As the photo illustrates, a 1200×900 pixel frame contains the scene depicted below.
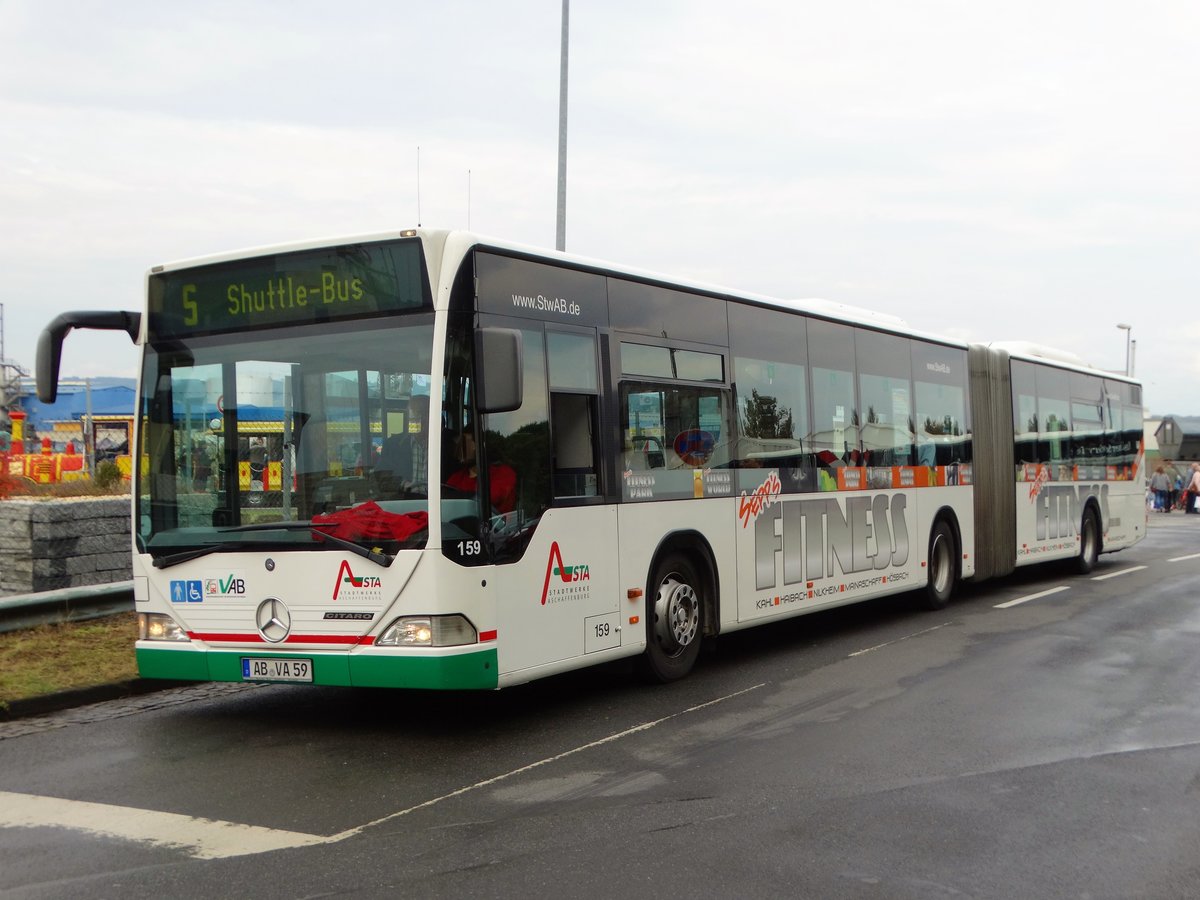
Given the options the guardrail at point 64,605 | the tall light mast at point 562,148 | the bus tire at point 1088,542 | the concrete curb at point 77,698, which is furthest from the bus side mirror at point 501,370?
the bus tire at point 1088,542

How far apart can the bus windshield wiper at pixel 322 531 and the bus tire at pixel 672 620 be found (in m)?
2.48

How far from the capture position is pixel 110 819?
19.4 feet

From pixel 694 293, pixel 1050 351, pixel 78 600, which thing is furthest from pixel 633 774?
pixel 1050 351

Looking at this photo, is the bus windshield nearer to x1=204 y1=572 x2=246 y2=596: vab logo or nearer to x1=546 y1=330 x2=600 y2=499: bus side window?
x1=204 y1=572 x2=246 y2=596: vab logo

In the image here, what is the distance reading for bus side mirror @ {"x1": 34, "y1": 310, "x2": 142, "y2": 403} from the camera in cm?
788

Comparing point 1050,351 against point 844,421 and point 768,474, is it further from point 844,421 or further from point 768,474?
point 768,474

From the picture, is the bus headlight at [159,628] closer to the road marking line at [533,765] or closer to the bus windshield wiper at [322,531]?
the bus windshield wiper at [322,531]

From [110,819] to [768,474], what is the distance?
641 centimetres

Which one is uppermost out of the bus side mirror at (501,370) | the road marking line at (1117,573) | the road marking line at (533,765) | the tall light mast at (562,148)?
the tall light mast at (562,148)

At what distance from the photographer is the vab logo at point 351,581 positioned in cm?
730

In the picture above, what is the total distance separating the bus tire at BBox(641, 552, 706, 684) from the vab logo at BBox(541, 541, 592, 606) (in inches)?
38.9

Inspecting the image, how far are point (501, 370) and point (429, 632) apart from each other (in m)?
1.56

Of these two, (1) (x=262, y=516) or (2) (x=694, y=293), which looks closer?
(1) (x=262, y=516)

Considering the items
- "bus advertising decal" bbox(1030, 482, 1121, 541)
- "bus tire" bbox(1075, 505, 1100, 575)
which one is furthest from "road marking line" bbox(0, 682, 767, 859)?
"bus tire" bbox(1075, 505, 1100, 575)
